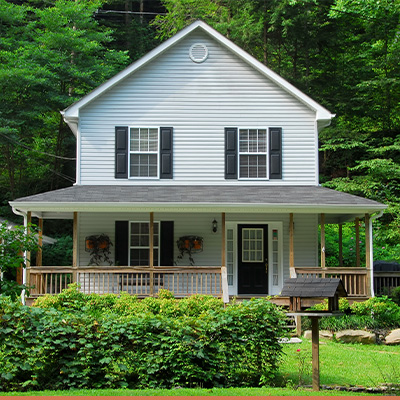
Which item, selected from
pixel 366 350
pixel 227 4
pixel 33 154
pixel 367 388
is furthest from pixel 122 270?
pixel 227 4

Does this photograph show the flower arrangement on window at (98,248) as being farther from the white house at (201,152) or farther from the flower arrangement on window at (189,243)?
the flower arrangement on window at (189,243)

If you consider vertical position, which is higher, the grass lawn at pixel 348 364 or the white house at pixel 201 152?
the white house at pixel 201 152

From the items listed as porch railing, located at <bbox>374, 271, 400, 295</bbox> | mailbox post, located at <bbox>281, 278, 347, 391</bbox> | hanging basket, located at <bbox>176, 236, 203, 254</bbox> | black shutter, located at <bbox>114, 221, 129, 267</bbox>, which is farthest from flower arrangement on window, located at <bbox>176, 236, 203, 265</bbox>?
mailbox post, located at <bbox>281, 278, 347, 391</bbox>

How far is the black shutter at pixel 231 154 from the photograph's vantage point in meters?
18.1

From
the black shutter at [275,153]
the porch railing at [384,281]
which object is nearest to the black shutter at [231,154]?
the black shutter at [275,153]

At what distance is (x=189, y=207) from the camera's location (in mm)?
15844

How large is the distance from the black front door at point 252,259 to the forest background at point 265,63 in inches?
271

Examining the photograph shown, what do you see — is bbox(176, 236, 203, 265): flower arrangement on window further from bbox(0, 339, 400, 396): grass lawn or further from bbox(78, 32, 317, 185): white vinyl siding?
bbox(0, 339, 400, 396): grass lawn

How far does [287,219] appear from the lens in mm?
18219

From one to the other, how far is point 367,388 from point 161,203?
319 inches

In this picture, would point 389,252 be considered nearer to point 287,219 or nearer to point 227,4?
point 287,219

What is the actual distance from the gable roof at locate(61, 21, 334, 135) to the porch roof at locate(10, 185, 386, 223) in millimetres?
2470

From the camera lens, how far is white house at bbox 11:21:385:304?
17.9 meters

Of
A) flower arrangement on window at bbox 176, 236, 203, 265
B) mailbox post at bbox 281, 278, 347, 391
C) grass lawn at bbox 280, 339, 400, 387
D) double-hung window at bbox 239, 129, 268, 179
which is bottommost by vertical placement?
grass lawn at bbox 280, 339, 400, 387
